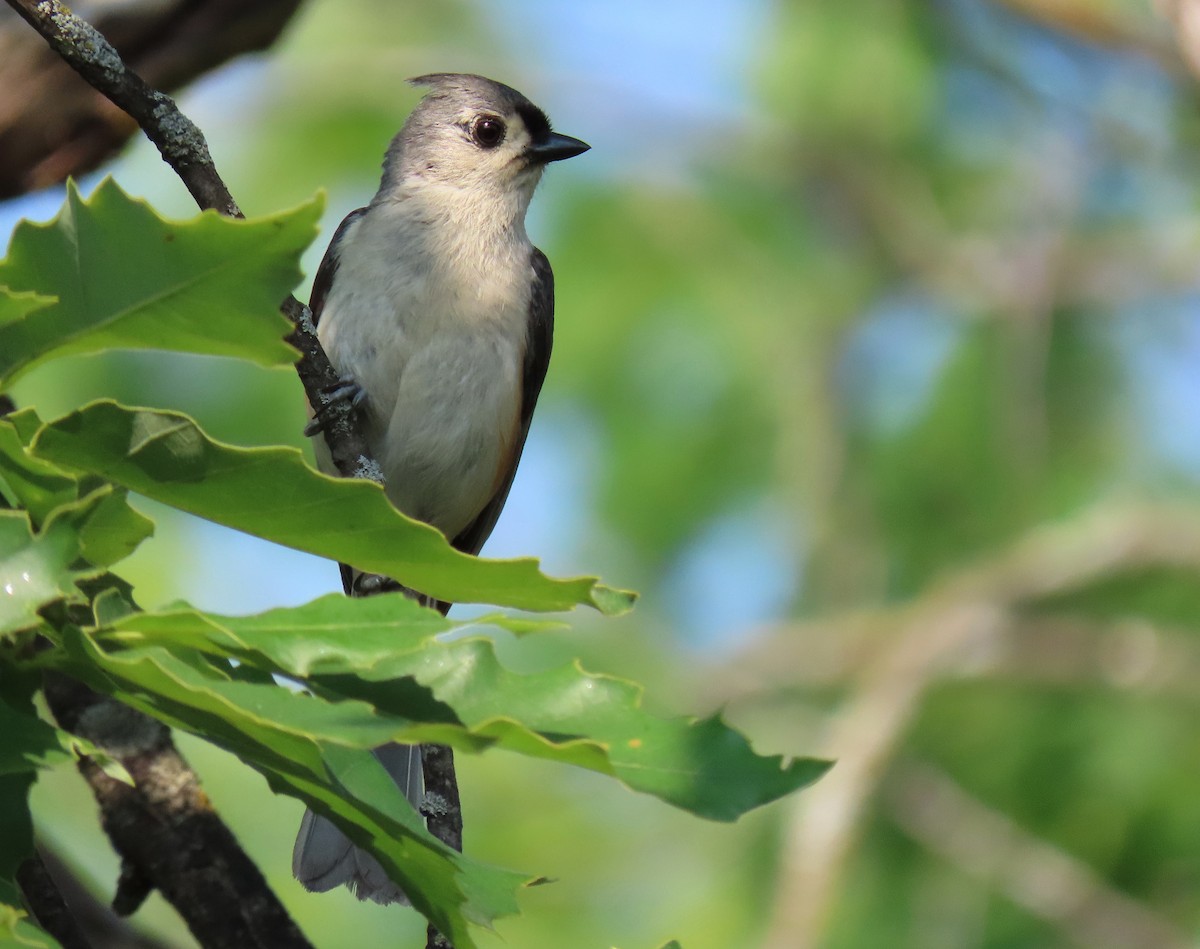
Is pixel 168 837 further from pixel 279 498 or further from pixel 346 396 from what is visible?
pixel 346 396

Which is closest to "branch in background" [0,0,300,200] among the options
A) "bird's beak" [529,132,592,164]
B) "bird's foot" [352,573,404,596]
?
"bird's beak" [529,132,592,164]

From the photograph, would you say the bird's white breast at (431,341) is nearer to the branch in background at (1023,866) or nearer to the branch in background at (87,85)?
the branch in background at (87,85)

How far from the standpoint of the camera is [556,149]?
5.35 meters

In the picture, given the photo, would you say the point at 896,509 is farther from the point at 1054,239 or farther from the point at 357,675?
the point at 357,675

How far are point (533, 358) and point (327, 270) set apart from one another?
2.58 feet

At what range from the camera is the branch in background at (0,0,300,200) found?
412 cm

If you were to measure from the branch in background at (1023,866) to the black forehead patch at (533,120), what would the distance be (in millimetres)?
3794

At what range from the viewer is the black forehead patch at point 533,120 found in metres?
5.48

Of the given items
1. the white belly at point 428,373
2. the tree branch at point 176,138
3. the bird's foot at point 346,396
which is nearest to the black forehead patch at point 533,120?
the white belly at point 428,373

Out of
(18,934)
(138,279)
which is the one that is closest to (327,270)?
(138,279)

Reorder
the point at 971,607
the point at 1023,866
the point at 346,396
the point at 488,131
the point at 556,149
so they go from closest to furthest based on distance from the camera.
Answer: the point at 346,396, the point at 556,149, the point at 488,131, the point at 1023,866, the point at 971,607

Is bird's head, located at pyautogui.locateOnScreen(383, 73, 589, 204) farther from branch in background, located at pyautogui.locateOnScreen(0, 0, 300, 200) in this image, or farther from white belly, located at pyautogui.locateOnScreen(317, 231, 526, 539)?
branch in background, located at pyautogui.locateOnScreen(0, 0, 300, 200)

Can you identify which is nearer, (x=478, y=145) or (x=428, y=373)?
(x=428, y=373)

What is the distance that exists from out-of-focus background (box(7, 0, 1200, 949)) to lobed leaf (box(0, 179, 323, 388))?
13.1 feet
